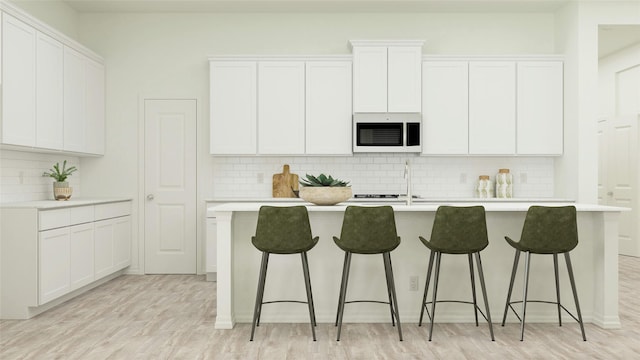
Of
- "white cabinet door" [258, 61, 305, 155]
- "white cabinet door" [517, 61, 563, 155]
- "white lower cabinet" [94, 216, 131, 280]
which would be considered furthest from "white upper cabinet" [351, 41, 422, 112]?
"white lower cabinet" [94, 216, 131, 280]

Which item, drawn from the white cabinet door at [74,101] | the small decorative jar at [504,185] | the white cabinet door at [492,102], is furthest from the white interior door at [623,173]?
the white cabinet door at [74,101]

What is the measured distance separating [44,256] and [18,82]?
5.28 feet

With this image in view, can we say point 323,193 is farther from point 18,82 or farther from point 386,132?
point 18,82

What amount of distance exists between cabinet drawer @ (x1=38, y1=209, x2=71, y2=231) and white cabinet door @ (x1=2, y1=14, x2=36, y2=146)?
0.71 metres

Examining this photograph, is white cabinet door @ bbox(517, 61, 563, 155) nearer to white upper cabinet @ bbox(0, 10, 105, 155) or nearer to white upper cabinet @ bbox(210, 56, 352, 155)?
white upper cabinet @ bbox(210, 56, 352, 155)

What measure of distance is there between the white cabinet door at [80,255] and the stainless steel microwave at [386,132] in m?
3.17

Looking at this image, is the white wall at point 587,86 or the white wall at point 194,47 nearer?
the white wall at point 587,86

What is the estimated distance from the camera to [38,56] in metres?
4.88

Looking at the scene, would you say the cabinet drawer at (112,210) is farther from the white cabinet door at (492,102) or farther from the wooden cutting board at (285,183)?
the white cabinet door at (492,102)

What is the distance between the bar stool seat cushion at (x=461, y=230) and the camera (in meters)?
3.72

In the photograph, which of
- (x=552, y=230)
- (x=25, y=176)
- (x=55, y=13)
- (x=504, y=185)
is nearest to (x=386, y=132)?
(x=504, y=185)

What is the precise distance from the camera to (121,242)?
6.16 metres

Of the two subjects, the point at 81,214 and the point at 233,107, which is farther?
the point at 233,107

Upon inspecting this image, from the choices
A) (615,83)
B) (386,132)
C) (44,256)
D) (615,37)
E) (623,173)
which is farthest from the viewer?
(615,83)
